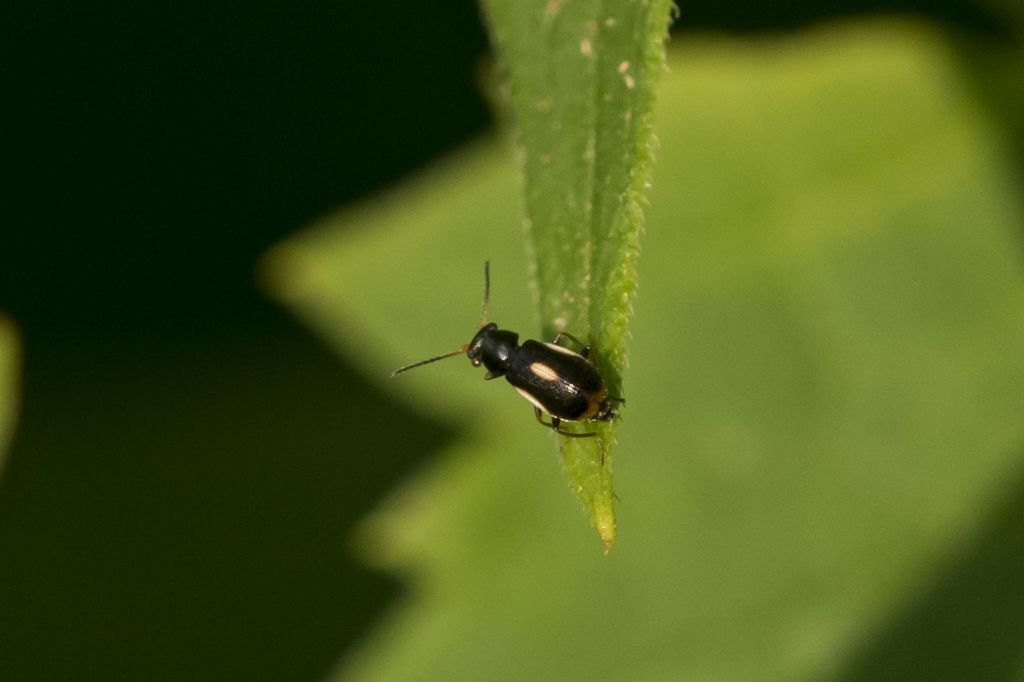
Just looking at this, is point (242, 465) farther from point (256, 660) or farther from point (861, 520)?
point (861, 520)

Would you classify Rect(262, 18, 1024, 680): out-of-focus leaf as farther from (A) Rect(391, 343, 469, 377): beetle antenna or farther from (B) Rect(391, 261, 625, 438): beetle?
(B) Rect(391, 261, 625, 438): beetle

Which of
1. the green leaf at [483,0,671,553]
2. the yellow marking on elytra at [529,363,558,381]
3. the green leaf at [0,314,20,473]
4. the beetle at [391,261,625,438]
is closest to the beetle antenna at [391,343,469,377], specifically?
the beetle at [391,261,625,438]

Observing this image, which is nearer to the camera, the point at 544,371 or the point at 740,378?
the point at 544,371

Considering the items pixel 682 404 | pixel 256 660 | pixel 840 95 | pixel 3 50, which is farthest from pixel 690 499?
pixel 3 50

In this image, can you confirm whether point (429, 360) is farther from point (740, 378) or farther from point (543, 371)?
point (740, 378)

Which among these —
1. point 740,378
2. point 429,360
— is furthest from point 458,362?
point 740,378

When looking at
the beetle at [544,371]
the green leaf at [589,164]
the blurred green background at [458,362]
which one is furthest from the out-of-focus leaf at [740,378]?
the green leaf at [589,164]

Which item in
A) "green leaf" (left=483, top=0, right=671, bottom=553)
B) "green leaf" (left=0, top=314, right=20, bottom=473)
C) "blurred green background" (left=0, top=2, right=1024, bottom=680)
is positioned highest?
"green leaf" (left=483, top=0, right=671, bottom=553)
